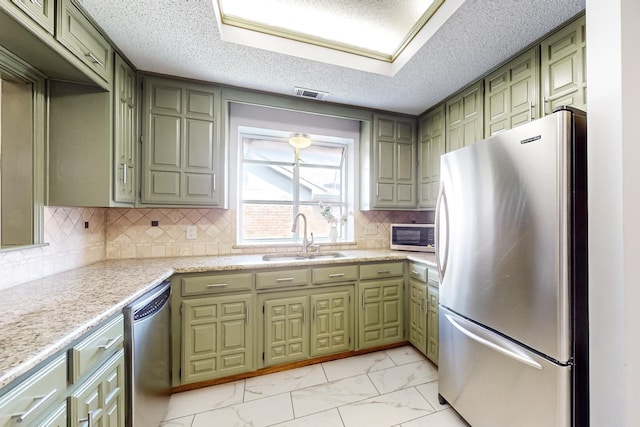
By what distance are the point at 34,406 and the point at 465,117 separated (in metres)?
2.96

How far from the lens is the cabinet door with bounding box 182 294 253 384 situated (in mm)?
1869

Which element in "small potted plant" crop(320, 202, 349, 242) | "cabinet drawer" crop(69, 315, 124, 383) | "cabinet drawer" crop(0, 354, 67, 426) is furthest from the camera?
"small potted plant" crop(320, 202, 349, 242)

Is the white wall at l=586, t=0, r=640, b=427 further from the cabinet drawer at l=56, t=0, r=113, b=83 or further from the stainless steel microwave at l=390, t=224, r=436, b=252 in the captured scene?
the cabinet drawer at l=56, t=0, r=113, b=83

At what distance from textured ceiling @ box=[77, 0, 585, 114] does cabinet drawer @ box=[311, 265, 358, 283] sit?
1.59 meters

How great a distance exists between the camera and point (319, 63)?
76.4 inches

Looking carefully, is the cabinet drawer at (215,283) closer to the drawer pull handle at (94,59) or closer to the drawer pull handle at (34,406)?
the drawer pull handle at (34,406)

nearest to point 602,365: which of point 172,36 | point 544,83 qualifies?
point 544,83

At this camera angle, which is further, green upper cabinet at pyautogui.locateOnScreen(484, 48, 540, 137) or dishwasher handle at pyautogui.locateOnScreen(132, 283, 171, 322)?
green upper cabinet at pyautogui.locateOnScreen(484, 48, 540, 137)

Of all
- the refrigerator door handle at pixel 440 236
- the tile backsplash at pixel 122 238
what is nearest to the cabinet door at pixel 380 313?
the tile backsplash at pixel 122 238

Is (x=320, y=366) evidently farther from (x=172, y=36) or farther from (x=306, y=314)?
(x=172, y=36)

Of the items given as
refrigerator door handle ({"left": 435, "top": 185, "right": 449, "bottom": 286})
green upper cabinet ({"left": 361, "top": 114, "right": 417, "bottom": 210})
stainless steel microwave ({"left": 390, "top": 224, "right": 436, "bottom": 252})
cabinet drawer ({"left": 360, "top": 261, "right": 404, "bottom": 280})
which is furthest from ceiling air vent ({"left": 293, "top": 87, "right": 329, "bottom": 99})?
cabinet drawer ({"left": 360, "top": 261, "right": 404, "bottom": 280})

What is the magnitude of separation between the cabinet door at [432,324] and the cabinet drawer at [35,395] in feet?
7.18

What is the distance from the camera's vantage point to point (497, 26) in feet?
5.14

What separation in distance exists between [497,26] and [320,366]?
8.95ft
